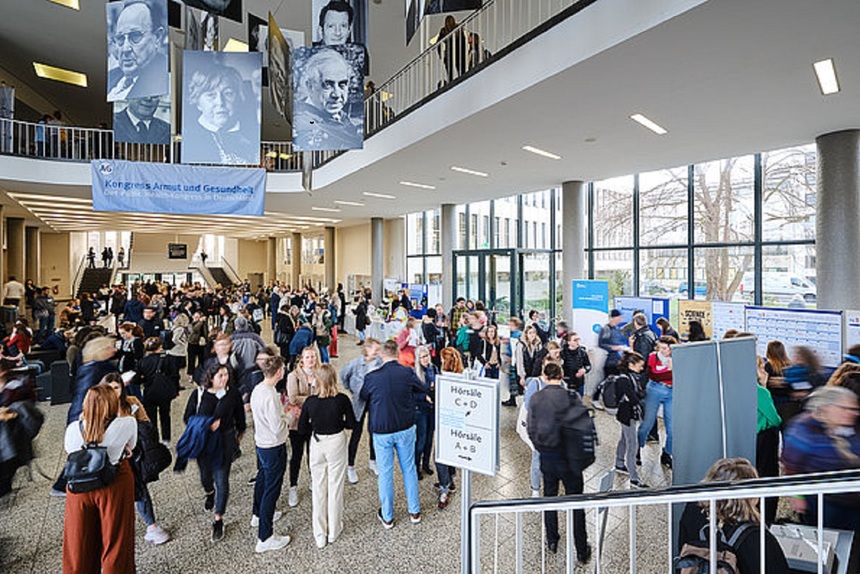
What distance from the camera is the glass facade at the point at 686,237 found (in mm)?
9203

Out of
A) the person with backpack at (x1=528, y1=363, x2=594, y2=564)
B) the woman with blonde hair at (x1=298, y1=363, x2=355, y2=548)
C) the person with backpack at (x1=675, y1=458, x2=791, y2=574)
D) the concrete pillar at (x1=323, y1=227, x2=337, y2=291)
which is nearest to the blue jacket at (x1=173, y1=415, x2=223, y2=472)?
the woman with blonde hair at (x1=298, y1=363, x2=355, y2=548)

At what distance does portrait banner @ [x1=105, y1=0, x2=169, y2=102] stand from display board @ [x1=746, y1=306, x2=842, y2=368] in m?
9.59

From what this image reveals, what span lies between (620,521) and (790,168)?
8.78 meters

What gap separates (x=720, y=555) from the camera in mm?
2242

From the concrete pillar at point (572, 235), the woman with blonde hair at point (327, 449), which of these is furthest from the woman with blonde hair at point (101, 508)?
the concrete pillar at point (572, 235)

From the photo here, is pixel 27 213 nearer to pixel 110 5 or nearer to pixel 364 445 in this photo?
pixel 110 5

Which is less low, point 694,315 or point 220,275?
point 220,275

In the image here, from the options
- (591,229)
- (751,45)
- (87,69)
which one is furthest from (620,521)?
(87,69)

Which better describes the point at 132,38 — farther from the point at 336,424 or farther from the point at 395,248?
the point at 395,248

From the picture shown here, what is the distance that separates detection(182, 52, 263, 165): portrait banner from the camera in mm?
6766

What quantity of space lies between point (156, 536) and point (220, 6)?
263 inches

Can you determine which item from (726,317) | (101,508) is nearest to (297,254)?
(726,317)

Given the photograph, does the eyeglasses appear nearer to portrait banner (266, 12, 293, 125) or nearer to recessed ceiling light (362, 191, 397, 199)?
portrait banner (266, 12, 293, 125)

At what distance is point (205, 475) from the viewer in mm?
4277
